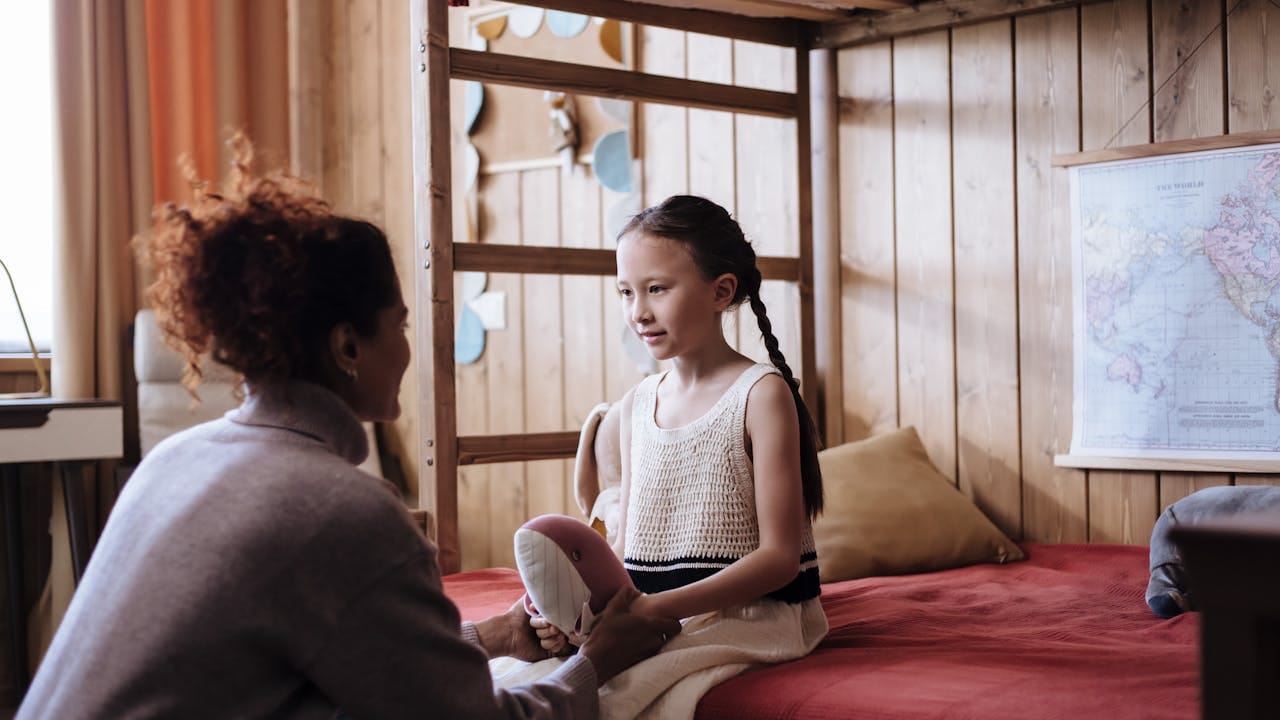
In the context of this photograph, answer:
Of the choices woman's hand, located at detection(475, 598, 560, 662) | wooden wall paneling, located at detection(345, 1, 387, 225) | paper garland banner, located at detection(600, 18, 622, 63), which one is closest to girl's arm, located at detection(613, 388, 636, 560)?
woman's hand, located at detection(475, 598, 560, 662)

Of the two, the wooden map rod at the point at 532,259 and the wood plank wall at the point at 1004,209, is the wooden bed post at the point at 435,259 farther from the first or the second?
the wood plank wall at the point at 1004,209

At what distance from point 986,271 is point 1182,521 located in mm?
917

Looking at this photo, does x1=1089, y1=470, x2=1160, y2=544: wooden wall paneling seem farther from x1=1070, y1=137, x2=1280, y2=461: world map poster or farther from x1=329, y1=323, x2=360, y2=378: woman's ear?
x1=329, y1=323, x2=360, y2=378: woman's ear

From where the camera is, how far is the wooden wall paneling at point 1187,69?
2486 mm

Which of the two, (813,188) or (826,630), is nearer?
(826,630)

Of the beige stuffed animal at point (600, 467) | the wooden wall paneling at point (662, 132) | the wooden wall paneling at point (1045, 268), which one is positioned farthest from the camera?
the wooden wall paneling at point (662, 132)

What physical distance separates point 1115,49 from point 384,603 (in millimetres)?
2156

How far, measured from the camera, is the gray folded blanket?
197 cm

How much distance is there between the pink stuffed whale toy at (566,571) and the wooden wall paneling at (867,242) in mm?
1627

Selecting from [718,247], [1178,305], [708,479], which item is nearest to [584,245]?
[1178,305]

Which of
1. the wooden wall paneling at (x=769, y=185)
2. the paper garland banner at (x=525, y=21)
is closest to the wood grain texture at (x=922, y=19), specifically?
the wooden wall paneling at (x=769, y=185)

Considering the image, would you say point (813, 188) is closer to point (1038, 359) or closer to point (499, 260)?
point (1038, 359)

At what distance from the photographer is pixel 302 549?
1023mm

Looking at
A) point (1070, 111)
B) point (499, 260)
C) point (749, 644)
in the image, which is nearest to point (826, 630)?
point (749, 644)
